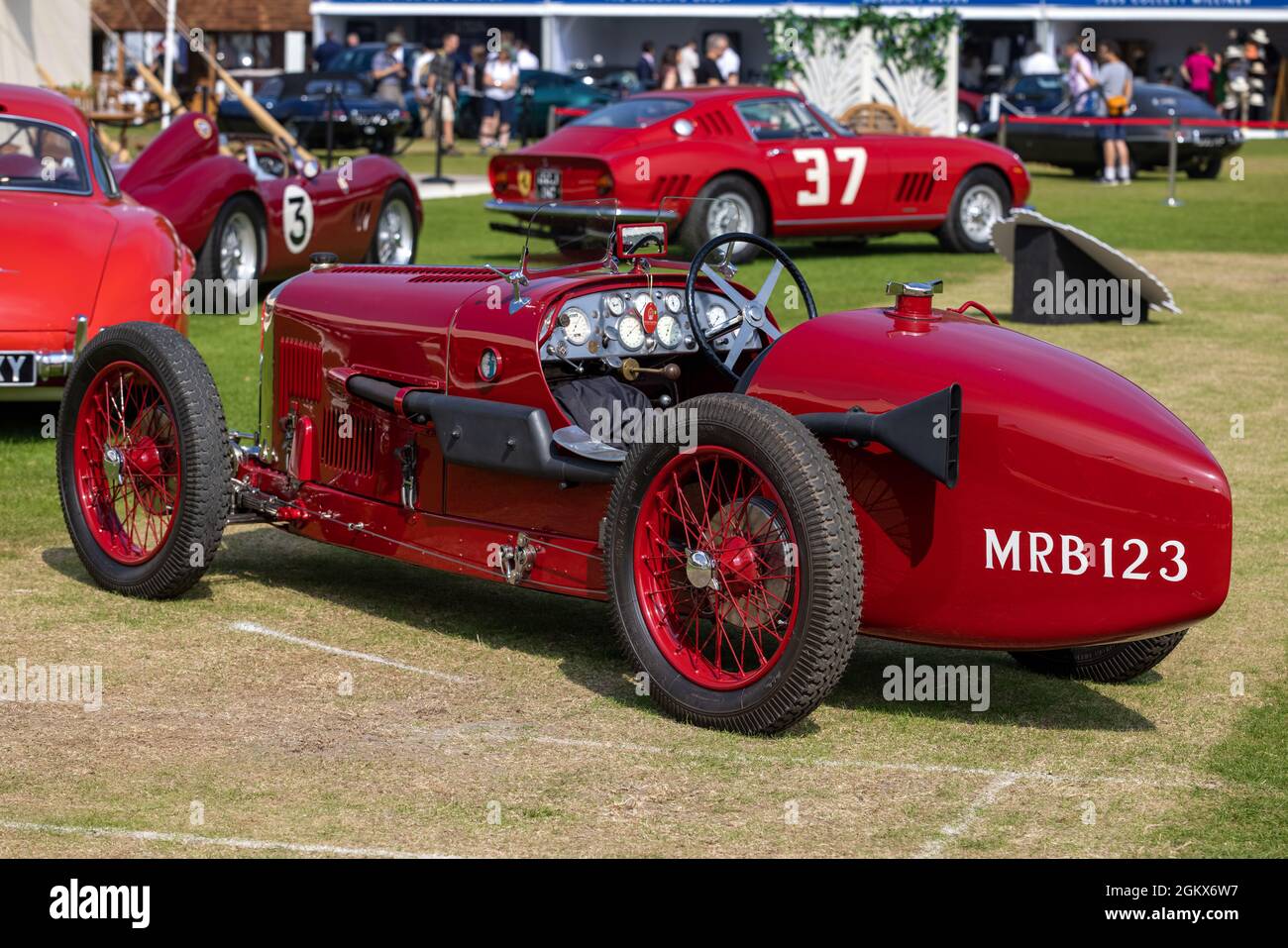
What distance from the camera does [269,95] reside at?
34.8m

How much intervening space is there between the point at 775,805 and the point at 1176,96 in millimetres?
26905

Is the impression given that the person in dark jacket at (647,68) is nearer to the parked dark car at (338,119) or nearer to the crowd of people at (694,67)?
the crowd of people at (694,67)

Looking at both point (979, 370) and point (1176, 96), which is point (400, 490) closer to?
point (979, 370)

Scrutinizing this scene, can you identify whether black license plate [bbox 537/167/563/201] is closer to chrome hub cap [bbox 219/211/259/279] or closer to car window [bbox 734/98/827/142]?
car window [bbox 734/98/827/142]

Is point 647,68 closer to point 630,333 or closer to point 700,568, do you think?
point 630,333

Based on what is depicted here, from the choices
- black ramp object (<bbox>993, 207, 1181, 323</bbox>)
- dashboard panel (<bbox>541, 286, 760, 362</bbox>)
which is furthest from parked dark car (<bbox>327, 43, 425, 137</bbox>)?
dashboard panel (<bbox>541, 286, 760, 362</bbox>)

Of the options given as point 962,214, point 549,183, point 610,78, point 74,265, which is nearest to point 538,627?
point 74,265

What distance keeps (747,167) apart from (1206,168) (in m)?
14.2

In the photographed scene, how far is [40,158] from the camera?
9.99m

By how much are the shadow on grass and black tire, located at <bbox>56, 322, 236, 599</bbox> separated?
198mm

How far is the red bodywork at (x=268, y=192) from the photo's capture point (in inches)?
506

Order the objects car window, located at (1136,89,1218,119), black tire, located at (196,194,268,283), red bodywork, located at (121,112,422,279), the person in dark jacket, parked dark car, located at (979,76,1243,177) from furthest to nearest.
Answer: the person in dark jacket
car window, located at (1136,89,1218,119)
parked dark car, located at (979,76,1243,177)
black tire, located at (196,194,268,283)
red bodywork, located at (121,112,422,279)

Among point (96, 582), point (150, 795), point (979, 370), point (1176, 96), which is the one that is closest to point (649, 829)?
point (150, 795)

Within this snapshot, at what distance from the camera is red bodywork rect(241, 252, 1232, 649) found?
15.4 ft
